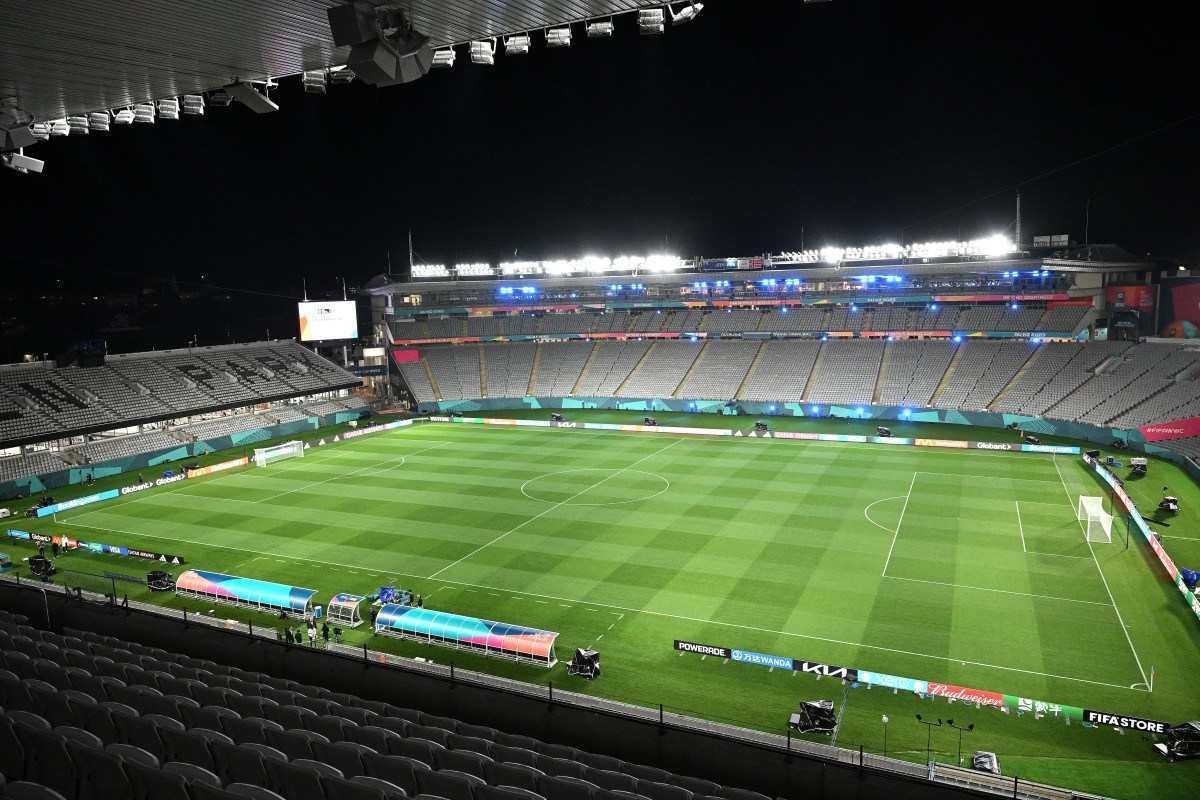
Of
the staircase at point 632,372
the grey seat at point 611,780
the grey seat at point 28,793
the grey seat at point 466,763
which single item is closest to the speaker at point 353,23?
the grey seat at point 28,793

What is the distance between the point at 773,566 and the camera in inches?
1067

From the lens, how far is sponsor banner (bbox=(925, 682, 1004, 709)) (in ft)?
57.2

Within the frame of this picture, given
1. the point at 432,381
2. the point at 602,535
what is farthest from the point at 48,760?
the point at 432,381

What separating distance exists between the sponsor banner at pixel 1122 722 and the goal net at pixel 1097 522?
46.3 feet

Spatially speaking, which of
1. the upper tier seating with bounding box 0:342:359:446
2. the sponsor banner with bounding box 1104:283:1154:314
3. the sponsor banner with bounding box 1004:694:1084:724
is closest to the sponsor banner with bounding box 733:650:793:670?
the sponsor banner with bounding box 1004:694:1084:724

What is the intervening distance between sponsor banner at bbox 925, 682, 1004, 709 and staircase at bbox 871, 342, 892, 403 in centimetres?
4570

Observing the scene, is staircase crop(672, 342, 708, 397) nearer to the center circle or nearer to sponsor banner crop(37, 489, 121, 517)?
the center circle

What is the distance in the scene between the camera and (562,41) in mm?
14633

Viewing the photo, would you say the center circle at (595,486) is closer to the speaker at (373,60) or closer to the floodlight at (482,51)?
the floodlight at (482,51)

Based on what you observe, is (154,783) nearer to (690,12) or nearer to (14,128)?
(690,12)

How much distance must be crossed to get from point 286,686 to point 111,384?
4840 cm

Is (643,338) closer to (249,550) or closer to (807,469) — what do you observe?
(807,469)

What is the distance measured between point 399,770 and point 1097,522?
31.5m

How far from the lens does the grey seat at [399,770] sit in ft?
A: 28.8
